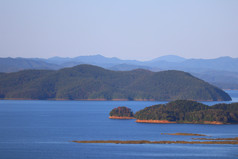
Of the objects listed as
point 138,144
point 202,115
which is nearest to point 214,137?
point 138,144

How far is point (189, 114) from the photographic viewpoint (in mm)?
152875

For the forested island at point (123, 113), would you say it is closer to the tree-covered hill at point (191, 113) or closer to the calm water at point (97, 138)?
the calm water at point (97, 138)

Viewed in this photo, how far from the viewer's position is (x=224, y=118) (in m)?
146

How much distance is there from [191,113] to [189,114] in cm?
64

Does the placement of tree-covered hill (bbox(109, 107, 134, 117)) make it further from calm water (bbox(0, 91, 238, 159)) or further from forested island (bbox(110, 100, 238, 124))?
forested island (bbox(110, 100, 238, 124))

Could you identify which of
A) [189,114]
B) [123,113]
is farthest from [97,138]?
[123,113]

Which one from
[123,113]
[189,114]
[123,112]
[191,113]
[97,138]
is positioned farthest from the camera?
[123,113]

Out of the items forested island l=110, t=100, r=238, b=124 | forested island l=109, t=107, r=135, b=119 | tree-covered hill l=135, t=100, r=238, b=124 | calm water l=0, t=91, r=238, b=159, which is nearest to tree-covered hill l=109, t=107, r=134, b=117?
forested island l=109, t=107, r=135, b=119

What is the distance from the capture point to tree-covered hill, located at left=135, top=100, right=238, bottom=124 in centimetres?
14811

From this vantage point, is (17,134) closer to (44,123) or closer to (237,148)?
(44,123)

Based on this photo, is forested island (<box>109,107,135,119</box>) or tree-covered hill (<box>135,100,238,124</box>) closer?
tree-covered hill (<box>135,100,238,124</box>)

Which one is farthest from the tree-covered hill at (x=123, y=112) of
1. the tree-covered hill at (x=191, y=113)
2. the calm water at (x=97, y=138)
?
the tree-covered hill at (x=191, y=113)

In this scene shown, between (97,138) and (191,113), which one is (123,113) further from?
(97,138)

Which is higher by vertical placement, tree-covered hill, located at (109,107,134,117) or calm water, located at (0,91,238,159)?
tree-covered hill, located at (109,107,134,117)
